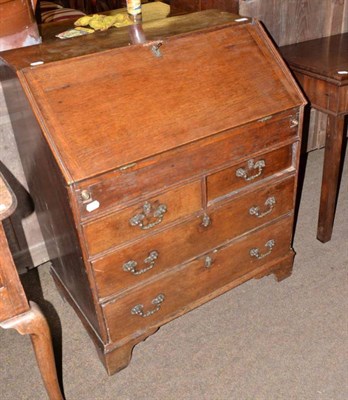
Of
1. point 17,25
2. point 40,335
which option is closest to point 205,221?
point 40,335

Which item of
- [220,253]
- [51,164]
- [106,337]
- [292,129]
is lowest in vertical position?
[106,337]

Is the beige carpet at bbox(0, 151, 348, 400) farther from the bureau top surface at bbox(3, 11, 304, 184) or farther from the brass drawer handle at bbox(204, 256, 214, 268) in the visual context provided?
the bureau top surface at bbox(3, 11, 304, 184)

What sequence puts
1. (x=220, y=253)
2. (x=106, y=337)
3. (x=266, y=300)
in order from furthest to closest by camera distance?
(x=266, y=300)
(x=220, y=253)
(x=106, y=337)

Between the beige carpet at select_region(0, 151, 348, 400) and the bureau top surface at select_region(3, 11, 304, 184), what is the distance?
90 cm

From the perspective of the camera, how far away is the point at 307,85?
6.98ft

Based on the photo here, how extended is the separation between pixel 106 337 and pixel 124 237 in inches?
17.0

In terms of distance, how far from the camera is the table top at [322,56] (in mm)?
2000

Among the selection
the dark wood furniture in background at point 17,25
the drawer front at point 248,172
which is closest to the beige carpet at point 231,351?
the drawer front at point 248,172

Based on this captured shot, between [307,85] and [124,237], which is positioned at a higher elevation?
[307,85]

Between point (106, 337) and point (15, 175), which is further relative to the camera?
point (15, 175)

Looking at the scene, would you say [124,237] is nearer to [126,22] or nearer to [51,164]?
[51,164]

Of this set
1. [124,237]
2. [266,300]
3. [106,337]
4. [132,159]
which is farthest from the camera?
[266,300]

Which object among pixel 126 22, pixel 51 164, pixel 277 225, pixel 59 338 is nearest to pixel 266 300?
Result: pixel 277 225

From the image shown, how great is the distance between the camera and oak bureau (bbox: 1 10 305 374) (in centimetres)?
143
